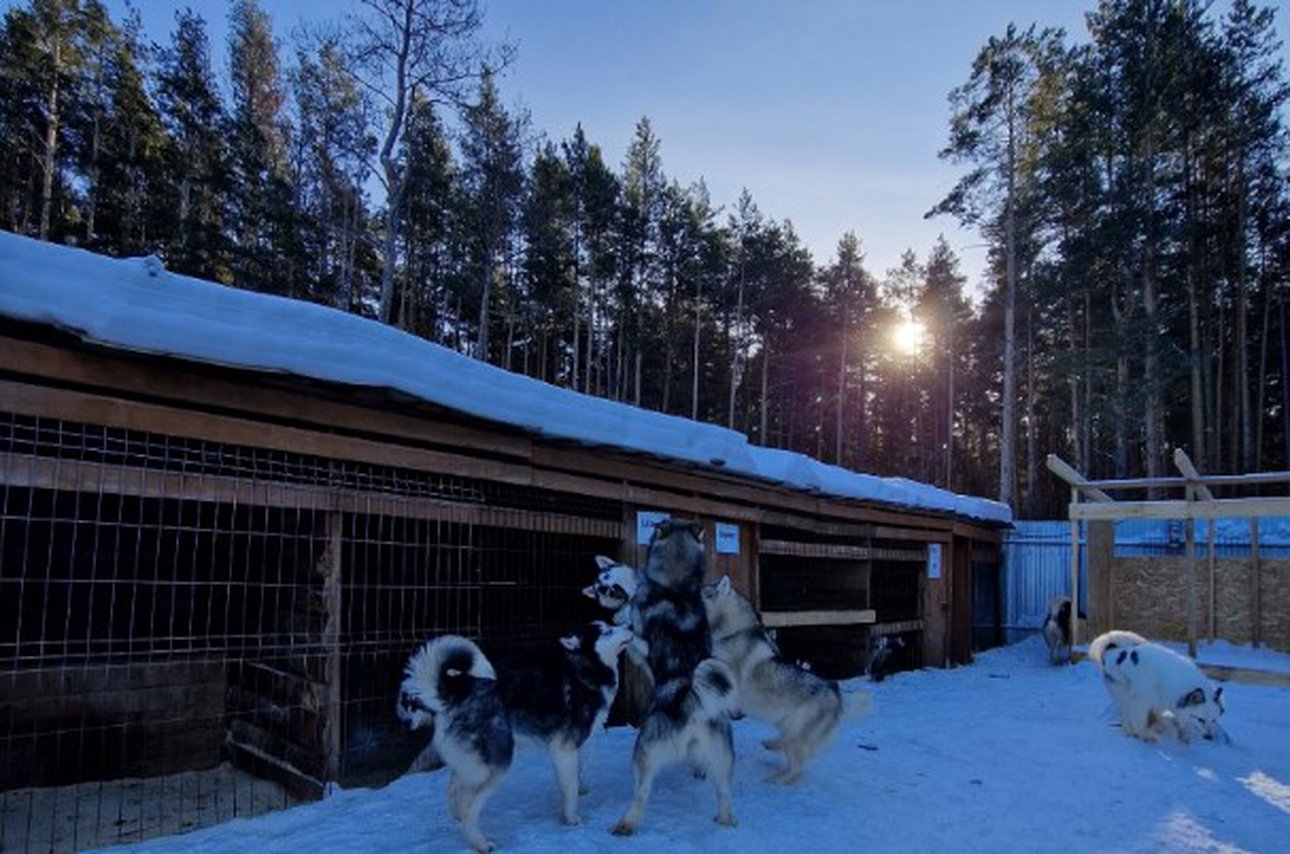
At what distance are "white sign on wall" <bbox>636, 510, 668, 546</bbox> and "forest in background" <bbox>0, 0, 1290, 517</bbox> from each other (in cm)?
1251

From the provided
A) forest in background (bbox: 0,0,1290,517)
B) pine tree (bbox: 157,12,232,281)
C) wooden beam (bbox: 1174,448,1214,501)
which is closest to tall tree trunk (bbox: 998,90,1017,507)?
forest in background (bbox: 0,0,1290,517)

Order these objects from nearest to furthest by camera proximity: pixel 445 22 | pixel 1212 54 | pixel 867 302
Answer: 1. pixel 445 22
2. pixel 1212 54
3. pixel 867 302

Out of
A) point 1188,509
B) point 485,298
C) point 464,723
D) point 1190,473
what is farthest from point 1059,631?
point 485,298

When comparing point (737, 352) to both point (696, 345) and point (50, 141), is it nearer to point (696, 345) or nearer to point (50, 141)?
point (696, 345)

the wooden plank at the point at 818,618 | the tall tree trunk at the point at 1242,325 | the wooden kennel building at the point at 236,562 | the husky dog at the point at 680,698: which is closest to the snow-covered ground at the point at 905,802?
the husky dog at the point at 680,698

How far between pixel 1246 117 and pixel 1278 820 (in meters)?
24.2

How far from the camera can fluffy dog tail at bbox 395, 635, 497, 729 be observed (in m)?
3.80

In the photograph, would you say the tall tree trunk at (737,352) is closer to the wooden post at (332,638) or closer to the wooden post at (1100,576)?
the wooden post at (1100,576)

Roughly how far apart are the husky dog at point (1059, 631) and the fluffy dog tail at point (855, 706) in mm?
9106

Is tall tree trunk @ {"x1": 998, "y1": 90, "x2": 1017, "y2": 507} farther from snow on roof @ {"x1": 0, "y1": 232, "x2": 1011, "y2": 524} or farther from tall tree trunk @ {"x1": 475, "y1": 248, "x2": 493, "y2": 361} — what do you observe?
snow on roof @ {"x1": 0, "y1": 232, "x2": 1011, "y2": 524}

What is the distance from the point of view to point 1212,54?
67.9 ft

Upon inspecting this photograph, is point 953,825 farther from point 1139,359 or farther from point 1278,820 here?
point 1139,359

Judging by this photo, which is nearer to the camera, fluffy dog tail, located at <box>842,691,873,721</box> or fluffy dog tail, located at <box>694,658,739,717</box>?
fluffy dog tail, located at <box>694,658,739,717</box>

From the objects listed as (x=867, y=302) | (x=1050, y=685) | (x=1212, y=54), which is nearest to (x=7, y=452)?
(x=1050, y=685)
